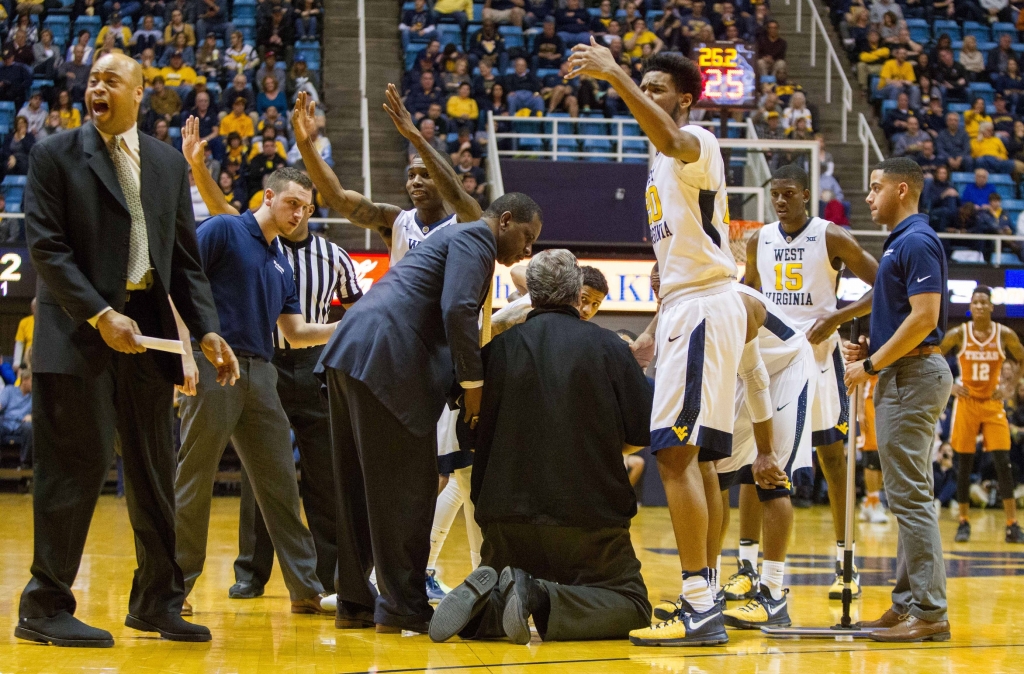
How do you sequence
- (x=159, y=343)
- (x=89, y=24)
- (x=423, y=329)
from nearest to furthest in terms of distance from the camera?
(x=159, y=343) < (x=423, y=329) < (x=89, y=24)

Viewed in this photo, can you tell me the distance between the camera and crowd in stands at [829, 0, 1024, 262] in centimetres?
1614

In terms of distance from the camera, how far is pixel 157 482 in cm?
421

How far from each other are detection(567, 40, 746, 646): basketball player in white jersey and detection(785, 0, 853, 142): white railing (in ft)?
45.0

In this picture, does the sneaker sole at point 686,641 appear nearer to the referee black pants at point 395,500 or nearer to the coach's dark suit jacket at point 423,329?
the referee black pants at point 395,500

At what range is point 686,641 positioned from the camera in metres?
4.36

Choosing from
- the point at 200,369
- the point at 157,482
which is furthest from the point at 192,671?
the point at 200,369

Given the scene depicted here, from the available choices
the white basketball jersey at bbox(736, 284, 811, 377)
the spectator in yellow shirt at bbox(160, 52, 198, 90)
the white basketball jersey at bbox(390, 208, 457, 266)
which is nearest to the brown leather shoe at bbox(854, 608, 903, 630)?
the white basketball jersey at bbox(736, 284, 811, 377)

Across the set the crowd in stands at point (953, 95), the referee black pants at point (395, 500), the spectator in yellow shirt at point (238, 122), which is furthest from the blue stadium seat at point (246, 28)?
the referee black pants at point (395, 500)

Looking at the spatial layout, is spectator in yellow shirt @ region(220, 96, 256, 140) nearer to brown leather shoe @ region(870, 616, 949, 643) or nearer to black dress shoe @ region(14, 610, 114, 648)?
black dress shoe @ region(14, 610, 114, 648)

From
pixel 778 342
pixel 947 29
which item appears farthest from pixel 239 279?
pixel 947 29

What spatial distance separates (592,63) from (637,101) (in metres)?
0.23

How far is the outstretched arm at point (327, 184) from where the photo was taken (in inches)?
211

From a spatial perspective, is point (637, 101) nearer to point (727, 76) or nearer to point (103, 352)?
point (103, 352)

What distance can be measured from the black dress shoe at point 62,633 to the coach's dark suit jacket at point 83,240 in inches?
36.4
